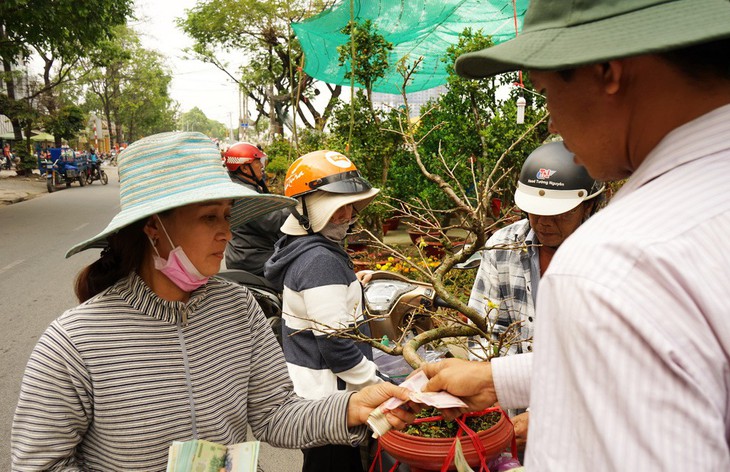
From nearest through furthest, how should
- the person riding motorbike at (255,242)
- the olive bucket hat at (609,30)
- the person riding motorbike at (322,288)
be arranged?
the olive bucket hat at (609,30)
the person riding motorbike at (322,288)
the person riding motorbike at (255,242)

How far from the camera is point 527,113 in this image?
604 cm

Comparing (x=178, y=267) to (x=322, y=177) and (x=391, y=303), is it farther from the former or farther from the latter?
(x=391, y=303)

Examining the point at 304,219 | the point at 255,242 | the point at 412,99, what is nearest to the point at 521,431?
the point at 304,219

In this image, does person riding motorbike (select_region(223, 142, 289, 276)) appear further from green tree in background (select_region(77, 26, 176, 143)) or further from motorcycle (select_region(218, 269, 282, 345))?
green tree in background (select_region(77, 26, 176, 143))

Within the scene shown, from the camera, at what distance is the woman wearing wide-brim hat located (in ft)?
4.98

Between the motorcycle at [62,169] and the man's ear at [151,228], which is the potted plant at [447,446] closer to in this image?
the man's ear at [151,228]

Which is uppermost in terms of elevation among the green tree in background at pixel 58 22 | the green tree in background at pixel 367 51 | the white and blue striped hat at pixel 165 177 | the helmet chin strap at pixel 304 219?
the green tree in background at pixel 58 22

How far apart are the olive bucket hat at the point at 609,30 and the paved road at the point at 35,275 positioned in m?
3.36

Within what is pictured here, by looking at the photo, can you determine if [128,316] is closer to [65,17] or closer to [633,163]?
[633,163]

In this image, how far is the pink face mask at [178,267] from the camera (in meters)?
1.73

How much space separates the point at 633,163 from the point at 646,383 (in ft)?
1.31

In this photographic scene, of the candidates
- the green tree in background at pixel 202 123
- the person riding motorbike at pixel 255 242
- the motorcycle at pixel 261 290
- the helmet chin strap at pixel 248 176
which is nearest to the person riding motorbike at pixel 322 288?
the motorcycle at pixel 261 290

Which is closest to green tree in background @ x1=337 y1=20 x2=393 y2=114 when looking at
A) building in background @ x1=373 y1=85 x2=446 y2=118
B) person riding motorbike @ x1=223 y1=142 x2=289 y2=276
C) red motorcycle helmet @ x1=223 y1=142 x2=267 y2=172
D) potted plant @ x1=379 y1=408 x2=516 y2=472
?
building in background @ x1=373 y1=85 x2=446 y2=118

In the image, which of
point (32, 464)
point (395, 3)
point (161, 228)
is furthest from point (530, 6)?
point (395, 3)
